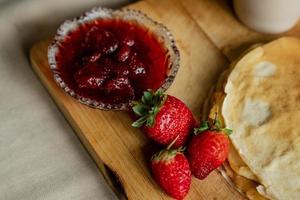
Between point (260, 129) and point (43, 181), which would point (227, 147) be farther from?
point (43, 181)

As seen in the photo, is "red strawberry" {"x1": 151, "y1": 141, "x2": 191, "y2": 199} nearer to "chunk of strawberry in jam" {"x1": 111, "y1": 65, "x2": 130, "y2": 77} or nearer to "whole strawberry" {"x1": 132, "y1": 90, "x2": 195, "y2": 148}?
"whole strawberry" {"x1": 132, "y1": 90, "x2": 195, "y2": 148}

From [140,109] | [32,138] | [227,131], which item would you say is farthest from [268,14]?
[32,138]

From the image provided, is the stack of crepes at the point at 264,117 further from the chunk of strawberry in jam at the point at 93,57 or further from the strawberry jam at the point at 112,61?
the chunk of strawberry in jam at the point at 93,57

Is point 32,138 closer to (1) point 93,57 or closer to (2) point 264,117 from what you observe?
(1) point 93,57

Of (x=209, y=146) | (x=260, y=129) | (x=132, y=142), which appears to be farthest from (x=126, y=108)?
(x=260, y=129)

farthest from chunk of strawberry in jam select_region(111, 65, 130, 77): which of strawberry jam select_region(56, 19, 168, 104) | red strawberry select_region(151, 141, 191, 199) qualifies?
red strawberry select_region(151, 141, 191, 199)
